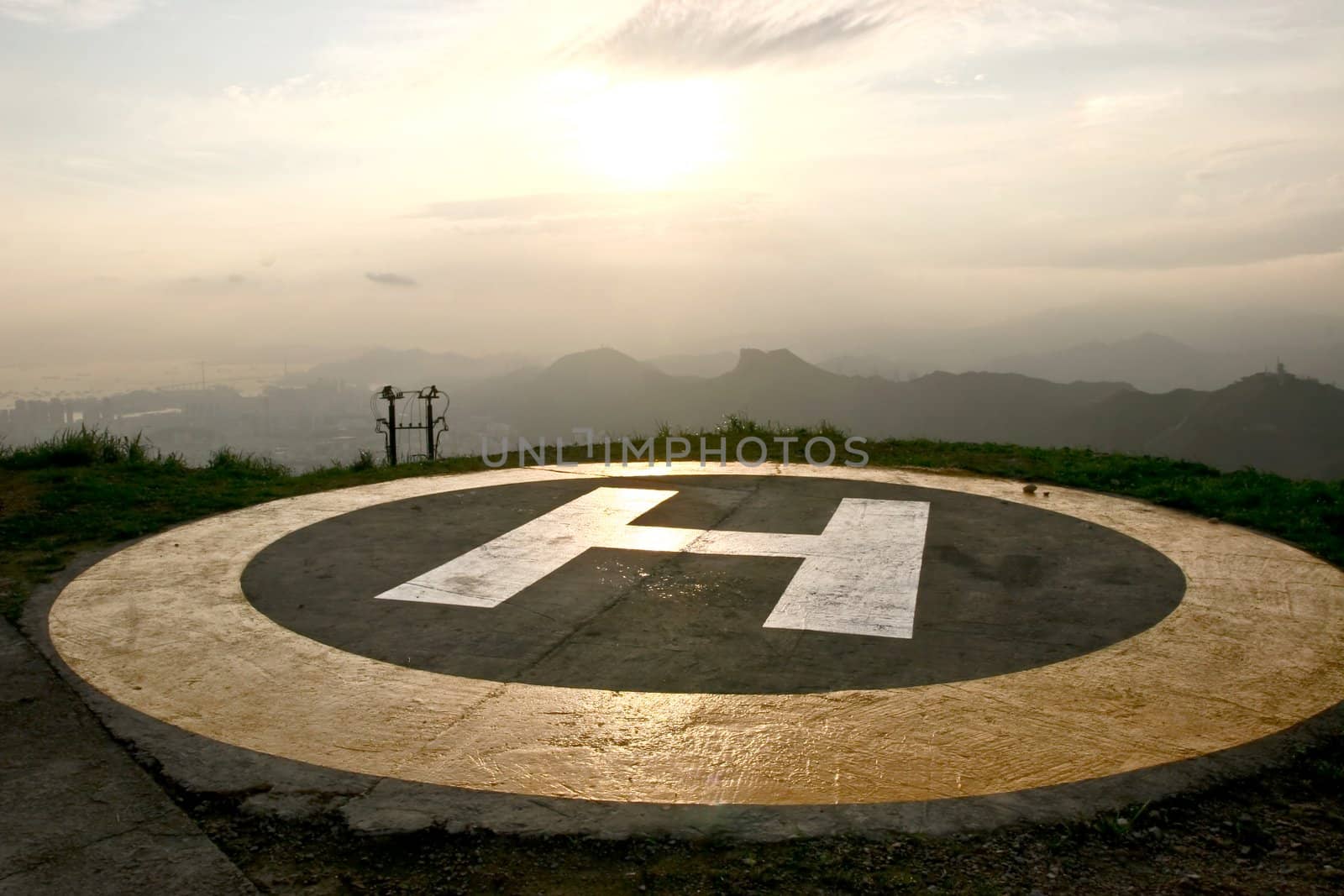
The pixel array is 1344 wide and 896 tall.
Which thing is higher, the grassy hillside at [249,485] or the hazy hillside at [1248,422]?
the grassy hillside at [249,485]

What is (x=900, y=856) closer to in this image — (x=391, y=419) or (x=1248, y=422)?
(x=391, y=419)

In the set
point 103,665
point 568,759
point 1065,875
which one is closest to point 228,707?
point 103,665

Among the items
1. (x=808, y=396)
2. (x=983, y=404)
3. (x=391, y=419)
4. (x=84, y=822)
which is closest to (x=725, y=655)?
(x=84, y=822)

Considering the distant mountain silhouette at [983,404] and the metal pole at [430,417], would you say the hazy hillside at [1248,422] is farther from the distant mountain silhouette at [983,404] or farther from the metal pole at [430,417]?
the metal pole at [430,417]

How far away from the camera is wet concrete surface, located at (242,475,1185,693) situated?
396 cm

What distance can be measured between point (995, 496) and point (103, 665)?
252 inches

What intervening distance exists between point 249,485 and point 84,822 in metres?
6.13

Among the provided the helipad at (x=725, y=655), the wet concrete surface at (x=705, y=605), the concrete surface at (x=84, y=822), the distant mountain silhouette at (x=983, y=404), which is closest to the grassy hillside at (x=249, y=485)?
the helipad at (x=725, y=655)

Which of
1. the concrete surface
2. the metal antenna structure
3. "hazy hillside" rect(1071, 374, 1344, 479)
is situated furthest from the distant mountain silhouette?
the concrete surface

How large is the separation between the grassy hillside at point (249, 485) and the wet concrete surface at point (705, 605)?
1245 mm

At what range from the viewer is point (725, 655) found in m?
4.09

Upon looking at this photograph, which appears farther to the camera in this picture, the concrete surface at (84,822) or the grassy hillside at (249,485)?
the grassy hillside at (249,485)

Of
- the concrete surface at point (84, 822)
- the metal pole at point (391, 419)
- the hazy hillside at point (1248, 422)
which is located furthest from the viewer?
the hazy hillside at point (1248, 422)

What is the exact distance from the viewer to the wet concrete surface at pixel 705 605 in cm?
396
